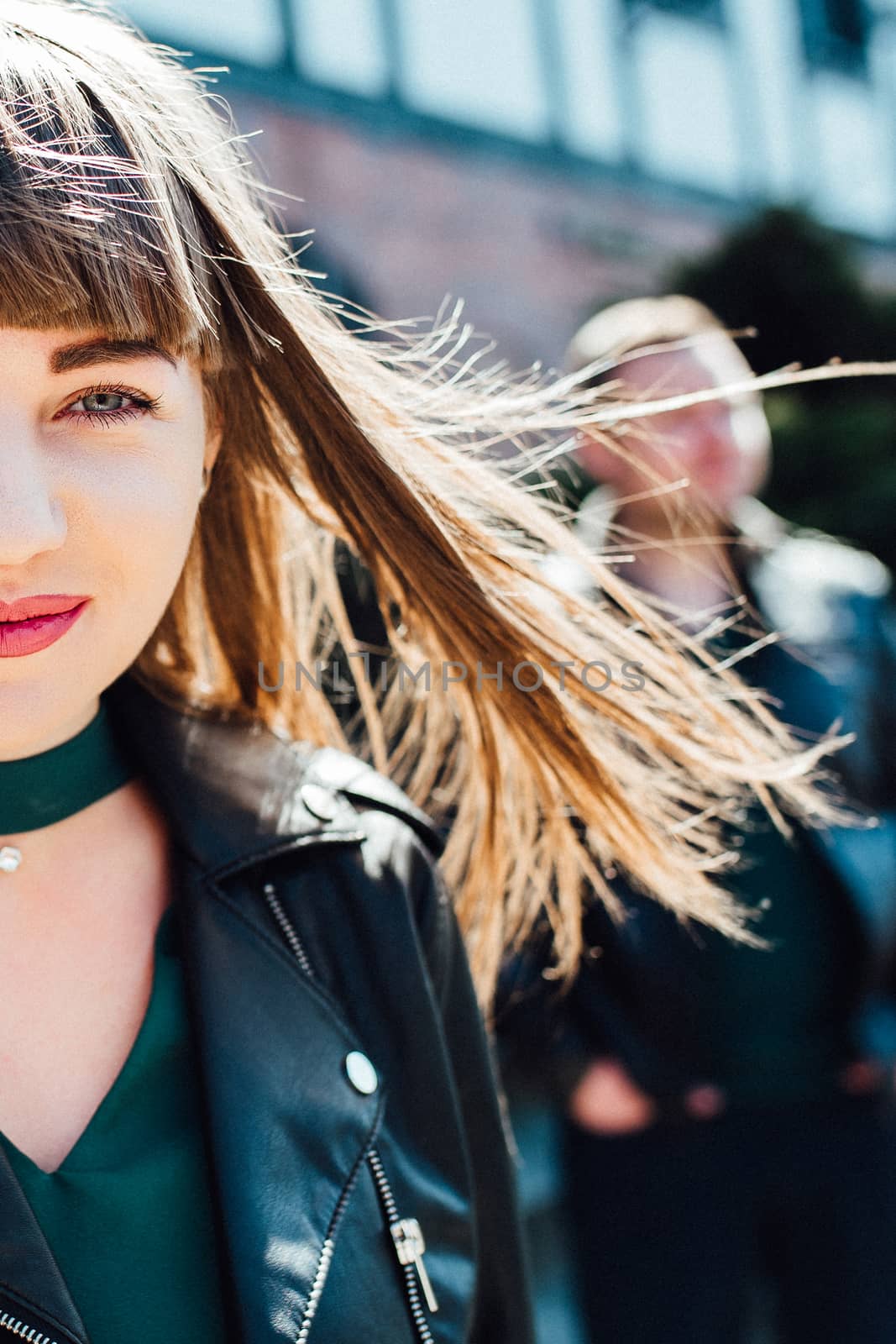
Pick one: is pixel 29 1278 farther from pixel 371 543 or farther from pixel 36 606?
pixel 371 543

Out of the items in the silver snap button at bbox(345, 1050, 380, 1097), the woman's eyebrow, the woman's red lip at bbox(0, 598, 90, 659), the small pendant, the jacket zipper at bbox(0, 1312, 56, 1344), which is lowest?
the silver snap button at bbox(345, 1050, 380, 1097)

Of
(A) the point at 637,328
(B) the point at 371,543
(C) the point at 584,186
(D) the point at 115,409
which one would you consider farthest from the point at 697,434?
(C) the point at 584,186

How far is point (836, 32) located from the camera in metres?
9.06

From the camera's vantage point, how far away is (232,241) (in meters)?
1.13

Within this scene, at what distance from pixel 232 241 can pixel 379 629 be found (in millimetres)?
921

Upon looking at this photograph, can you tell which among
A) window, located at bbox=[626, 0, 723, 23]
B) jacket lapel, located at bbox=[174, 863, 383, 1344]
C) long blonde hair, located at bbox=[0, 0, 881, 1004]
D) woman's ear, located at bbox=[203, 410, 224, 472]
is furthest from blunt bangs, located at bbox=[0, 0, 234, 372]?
window, located at bbox=[626, 0, 723, 23]

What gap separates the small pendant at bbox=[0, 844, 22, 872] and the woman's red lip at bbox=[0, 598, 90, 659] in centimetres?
21

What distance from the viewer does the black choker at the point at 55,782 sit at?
1.09m

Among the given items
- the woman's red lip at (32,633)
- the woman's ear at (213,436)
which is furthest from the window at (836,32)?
the woman's red lip at (32,633)

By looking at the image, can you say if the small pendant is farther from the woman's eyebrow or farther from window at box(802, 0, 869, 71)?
window at box(802, 0, 869, 71)

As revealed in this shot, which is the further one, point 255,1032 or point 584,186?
point 584,186

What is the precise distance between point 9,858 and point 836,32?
386 inches

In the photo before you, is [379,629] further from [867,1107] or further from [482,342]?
[482,342]

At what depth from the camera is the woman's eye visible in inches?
38.9
